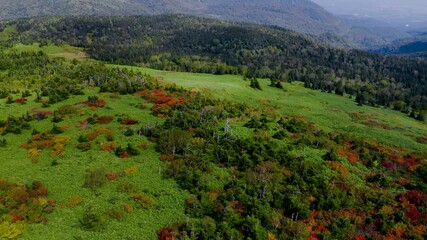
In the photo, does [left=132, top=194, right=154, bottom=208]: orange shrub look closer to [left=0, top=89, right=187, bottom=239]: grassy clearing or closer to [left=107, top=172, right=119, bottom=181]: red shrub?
[left=0, top=89, right=187, bottom=239]: grassy clearing

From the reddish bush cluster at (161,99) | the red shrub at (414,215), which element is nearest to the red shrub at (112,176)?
the reddish bush cluster at (161,99)

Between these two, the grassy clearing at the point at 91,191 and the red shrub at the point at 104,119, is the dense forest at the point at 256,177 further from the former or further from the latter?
the grassy clearing at the point at 91,191

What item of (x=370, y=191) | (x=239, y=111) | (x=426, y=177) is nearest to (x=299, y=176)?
(x=370, y=191)

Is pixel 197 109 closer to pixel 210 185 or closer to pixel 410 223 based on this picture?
pixel 210 185

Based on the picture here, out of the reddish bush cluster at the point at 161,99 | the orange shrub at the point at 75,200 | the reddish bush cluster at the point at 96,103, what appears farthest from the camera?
the reddish bush cluster at the point at 96,103

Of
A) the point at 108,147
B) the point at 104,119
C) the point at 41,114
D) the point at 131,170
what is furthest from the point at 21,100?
the point at 131,170

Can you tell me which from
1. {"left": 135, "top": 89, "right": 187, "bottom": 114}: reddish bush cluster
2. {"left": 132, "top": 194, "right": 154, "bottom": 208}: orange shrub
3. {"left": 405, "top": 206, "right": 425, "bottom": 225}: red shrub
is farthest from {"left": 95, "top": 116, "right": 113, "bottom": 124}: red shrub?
{"left": 405, "top": 206, "right": 425, "bottom": 225}: red shrub
